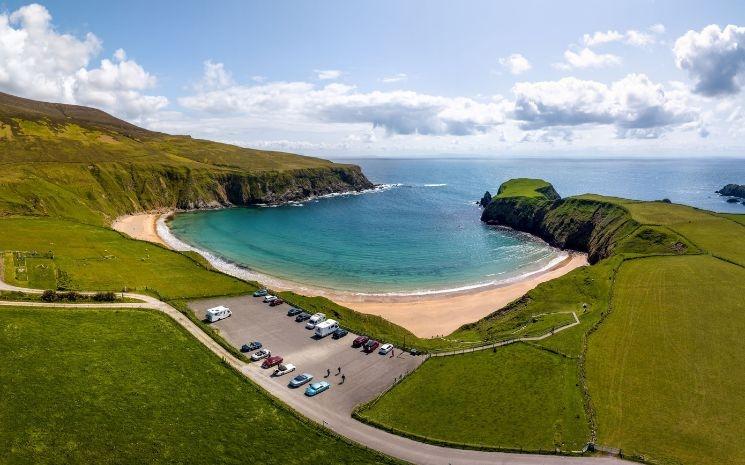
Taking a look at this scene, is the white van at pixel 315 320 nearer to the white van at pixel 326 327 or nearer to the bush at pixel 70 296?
the white van at pixel 326 327

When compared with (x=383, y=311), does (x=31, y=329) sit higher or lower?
higher

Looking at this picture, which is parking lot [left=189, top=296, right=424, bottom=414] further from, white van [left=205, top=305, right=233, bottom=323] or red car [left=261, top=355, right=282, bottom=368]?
white van [left=205, top=305, right=233, bottom=323]

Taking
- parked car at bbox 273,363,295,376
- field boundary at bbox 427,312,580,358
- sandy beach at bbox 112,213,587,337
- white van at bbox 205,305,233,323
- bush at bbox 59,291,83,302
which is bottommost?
sandy beach at bbox 112,213,587,337

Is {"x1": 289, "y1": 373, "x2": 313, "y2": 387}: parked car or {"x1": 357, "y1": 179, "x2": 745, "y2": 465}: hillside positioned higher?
{"x1": 289, "y1": 373, "x2": 313, "y2": 387}: parked car

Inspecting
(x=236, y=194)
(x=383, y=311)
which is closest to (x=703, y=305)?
(x=383, y=311)

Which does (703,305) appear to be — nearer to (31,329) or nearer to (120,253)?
(31,329)

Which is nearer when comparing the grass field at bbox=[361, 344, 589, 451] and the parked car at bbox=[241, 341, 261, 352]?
the grass field at bbox=[361, 344, 589, 451]

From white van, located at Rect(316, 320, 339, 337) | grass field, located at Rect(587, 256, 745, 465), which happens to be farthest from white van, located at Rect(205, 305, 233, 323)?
grass field, located at Rect(587, 256, 745, 465)
